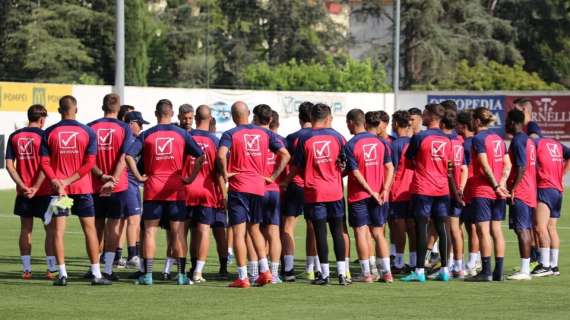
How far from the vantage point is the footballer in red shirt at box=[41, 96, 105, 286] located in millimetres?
15422

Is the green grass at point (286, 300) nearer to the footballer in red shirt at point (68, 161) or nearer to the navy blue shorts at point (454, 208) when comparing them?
the footballer in red shirt at point (68, 161)

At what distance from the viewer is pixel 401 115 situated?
677 inches

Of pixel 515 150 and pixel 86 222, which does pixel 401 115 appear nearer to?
pixel 515 150

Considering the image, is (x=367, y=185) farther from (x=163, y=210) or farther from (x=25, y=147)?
(x=25, y=147)

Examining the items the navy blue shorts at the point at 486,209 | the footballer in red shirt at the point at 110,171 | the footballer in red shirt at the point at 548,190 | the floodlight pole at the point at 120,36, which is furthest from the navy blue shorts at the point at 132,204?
the floodlight pole at the point at 120,36

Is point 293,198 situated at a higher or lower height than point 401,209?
higher

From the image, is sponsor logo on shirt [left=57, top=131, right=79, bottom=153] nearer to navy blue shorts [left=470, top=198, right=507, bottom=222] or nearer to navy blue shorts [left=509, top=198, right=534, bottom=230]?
navy blue shorts [left=470, top=198, right=507, bottom=222]

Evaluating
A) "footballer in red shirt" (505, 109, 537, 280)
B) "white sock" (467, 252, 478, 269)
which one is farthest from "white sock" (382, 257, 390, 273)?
"footballer in red shirt" (505, 109, 537, 280)

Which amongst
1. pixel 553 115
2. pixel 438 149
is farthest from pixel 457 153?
pixel 553 115

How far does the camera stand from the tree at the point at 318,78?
7038 centimetres

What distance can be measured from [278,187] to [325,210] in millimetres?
808

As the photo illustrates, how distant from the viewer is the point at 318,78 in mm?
70750

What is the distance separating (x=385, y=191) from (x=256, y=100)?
29923mm

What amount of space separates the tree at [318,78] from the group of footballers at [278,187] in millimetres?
52640
